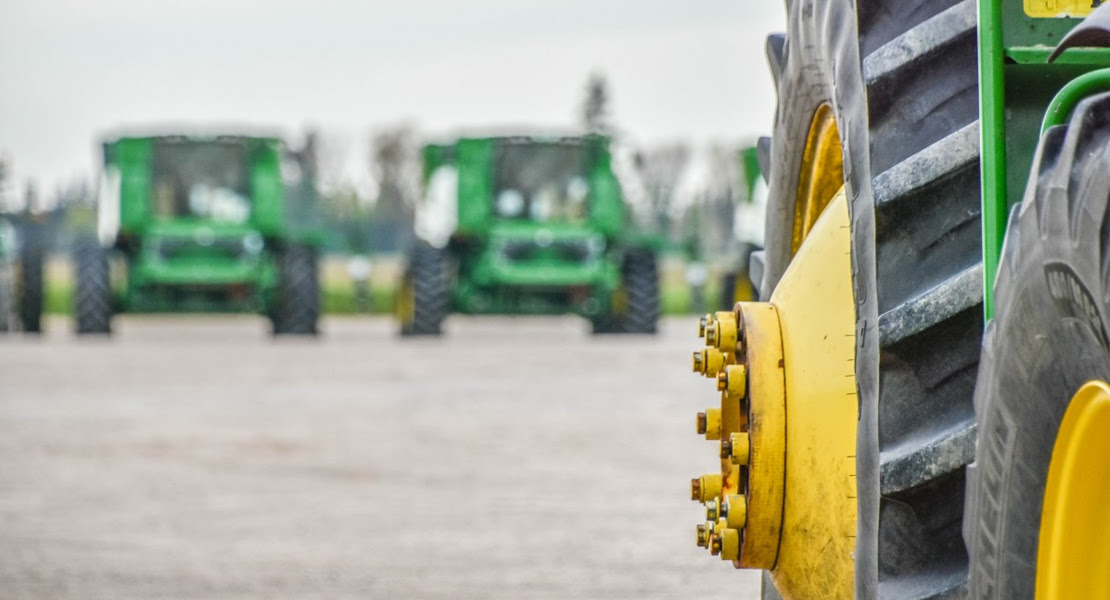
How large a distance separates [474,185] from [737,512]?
19.6 metres

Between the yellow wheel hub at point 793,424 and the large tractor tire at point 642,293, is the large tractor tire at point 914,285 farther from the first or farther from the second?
the large tractor tire at point 642,293

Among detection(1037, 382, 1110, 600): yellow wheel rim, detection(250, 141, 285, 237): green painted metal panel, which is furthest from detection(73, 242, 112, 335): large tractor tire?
detection(1037, 382, 1110, 600): yellow wheel rim

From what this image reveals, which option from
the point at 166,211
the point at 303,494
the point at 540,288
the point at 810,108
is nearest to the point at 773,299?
the point at 810,108

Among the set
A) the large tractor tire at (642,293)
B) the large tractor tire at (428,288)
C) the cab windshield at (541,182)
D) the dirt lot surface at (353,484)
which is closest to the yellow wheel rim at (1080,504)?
the dirt lot surface at (353,484)

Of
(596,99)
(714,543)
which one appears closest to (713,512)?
(714,543)

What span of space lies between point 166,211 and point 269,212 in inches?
70.7

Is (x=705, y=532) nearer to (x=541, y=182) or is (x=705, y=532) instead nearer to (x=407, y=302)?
(x=407, y=302)

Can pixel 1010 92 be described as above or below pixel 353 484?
above

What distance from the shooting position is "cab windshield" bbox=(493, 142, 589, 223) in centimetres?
2311

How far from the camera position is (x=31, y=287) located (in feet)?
77.4

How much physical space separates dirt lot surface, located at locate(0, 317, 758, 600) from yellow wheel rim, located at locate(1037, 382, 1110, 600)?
10.1ft

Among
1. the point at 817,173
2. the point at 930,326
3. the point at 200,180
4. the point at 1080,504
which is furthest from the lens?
the point at 200,180

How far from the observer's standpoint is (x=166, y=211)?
23.0 meters

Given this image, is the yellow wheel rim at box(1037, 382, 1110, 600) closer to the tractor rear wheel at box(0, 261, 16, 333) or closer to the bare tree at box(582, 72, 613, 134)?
the tractor rear wheel at box(0, 261, 16, 333)
